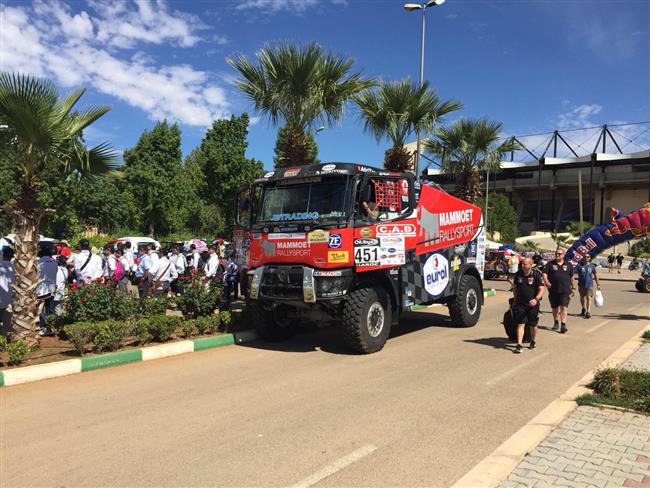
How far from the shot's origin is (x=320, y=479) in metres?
3.97

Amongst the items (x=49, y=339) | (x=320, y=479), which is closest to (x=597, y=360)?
(x=320, y=479)

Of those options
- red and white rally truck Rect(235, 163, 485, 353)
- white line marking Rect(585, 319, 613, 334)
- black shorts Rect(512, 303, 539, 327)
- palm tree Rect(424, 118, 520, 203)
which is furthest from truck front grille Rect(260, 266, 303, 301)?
palm tree Rect(424, 118, 520, 203)

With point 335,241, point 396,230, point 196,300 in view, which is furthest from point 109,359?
point 396,230

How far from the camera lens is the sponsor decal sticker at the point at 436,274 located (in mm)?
9930

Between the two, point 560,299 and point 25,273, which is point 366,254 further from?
point 560,299

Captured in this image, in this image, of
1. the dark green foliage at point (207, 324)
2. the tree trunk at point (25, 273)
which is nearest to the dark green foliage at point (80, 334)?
the tree trunk at point (25, 273)

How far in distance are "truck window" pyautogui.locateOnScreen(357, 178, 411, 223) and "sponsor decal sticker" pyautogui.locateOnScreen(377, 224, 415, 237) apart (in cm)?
14

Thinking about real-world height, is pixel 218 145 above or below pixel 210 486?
above

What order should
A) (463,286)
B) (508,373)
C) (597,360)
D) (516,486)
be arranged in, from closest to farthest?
(516,486) < (508,373) < (597,360) < (463,286)

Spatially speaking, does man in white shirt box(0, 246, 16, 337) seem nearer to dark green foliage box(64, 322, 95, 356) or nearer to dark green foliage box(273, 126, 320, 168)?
dark green foliage box(64, 322, 95, 356)

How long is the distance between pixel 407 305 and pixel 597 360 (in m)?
3.19

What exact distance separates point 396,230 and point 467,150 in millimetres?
13320

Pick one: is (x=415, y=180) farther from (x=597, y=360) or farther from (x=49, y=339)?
(x=49, y=339)

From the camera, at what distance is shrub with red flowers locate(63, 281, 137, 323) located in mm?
8266
